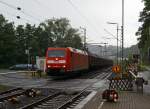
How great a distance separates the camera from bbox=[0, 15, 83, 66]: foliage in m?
98.6

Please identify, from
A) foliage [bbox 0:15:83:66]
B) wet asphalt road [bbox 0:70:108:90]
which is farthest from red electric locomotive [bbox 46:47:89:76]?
foliage [bbox 0:15:83:66]

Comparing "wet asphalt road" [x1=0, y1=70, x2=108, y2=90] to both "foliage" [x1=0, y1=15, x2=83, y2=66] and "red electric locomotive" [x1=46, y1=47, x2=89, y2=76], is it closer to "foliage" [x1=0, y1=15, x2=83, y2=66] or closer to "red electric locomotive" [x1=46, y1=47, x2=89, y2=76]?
"red electric locomotive" [x1=46, y1=47, x2=89, y2=76]

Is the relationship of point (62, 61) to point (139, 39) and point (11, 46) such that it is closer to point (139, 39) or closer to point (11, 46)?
point (11, 46)

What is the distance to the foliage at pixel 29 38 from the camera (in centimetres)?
9856

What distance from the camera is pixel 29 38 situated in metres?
118

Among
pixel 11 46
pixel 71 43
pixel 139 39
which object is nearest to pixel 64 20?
pixel 71 43

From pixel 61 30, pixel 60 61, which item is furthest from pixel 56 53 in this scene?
pixel 61 30

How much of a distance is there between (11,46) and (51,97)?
75047 millimetres

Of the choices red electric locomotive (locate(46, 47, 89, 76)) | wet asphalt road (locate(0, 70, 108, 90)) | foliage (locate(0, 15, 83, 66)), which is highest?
foliage (locate(0, 15, 83, 66))

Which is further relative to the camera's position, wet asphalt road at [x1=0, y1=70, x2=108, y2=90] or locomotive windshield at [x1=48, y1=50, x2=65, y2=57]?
locomotive windshield at [x1=48, y1=50, x2=65, y2=57]

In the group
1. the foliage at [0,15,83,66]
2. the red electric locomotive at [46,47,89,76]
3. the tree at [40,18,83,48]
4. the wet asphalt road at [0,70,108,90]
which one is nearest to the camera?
the wet asphalt road at [0,70,108,90]

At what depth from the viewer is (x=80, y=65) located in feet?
168

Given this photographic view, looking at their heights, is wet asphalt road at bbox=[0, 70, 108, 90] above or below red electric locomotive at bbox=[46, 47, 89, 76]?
below

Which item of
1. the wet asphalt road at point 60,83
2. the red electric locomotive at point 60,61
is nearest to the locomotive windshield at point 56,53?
the red electric locomotive at point 60,61
